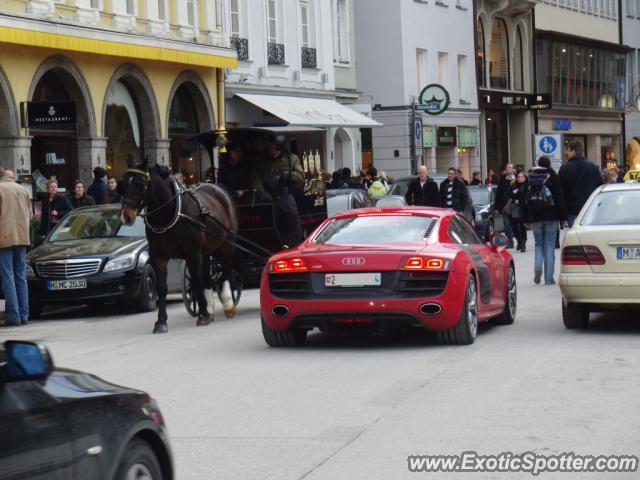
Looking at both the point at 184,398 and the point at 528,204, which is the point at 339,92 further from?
the point at 184,398

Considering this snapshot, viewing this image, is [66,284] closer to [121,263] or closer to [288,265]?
[121,263]

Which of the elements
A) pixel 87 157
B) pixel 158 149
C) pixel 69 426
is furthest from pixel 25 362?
pixel 158 149

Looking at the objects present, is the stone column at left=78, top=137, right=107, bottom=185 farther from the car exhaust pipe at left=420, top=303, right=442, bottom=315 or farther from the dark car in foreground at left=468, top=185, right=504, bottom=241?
the car exhaust pipe at left=420, top=303, right=442, bottom=315

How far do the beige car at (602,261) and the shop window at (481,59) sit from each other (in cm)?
4778

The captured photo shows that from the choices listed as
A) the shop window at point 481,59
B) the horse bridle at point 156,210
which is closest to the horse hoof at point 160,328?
the horse bridle at point 156,210

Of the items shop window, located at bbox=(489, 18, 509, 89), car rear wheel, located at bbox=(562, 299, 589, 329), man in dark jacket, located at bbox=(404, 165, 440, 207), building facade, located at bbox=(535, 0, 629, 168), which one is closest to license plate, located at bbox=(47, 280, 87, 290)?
car rear wheel, located at bbox=(562, 299, 589, 329)

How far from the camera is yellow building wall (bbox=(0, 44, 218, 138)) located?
30.5 metres

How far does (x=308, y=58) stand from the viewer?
152 feet

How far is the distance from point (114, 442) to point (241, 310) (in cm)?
1396

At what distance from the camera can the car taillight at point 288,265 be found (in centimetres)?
1363

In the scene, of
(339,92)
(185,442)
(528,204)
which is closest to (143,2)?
(339,92)

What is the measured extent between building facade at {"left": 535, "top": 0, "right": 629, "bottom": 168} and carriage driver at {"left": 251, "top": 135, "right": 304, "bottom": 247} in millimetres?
49732

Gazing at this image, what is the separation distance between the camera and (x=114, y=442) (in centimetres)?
563

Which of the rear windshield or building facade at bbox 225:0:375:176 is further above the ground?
building facade at bbox 225:0:375:176
